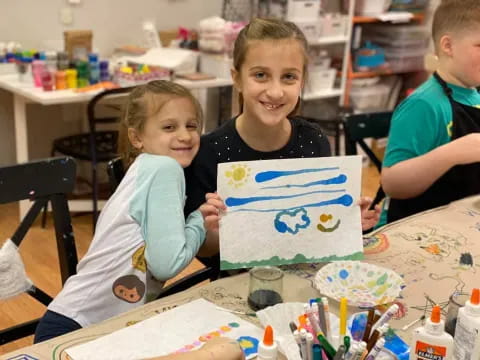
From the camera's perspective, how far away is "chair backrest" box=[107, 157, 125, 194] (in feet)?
5.32

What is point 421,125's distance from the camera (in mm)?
A: 1959

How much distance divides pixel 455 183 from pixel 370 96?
107 inches

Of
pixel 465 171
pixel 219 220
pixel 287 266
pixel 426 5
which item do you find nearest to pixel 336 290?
pixel 287 266

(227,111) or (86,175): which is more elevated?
(227,111)

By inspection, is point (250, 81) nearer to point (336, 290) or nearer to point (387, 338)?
point (336, 290)

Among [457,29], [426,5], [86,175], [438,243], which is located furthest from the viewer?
[426,5]

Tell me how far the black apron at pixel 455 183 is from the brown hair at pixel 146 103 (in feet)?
2.77

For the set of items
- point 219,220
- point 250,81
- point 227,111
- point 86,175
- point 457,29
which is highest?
point 457,29

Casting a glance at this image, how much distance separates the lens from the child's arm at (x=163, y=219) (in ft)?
4.39

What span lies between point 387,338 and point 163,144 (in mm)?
643

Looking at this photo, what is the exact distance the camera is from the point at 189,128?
1.52 m

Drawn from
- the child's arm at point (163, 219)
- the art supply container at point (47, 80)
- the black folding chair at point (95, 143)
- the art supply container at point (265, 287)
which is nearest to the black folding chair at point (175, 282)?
the child's arm at point (163, 219)

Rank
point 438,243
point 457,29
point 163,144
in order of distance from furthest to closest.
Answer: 1. point 457,29
2. point 438,243
3. point 163,144

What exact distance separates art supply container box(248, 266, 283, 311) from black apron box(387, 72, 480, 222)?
0.87 metres
